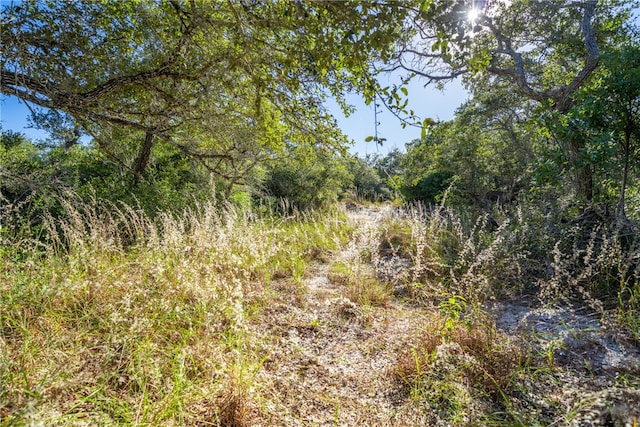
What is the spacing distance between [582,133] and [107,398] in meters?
5.30

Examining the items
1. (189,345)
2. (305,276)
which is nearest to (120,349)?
(189,345)

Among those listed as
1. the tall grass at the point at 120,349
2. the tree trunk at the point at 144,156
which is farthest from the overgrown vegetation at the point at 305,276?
the tree trunk at the point at 144,156

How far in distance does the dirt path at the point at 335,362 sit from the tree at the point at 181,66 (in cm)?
187

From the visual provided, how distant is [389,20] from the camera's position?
156 centimetres

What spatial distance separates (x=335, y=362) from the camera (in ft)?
6.93

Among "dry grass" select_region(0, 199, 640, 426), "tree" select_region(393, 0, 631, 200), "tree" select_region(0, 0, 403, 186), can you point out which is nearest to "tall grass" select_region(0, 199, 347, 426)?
"dry grass" select_region(0, 199, 640, 426)

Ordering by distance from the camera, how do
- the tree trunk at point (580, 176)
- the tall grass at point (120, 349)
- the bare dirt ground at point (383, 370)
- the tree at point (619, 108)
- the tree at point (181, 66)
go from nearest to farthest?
the tall grass at point (120, 349), the bare dirt ground at point (383, 370), the tree at point (181, 66), the tree at point (619, 108), the tree trunk at point (580, 176)

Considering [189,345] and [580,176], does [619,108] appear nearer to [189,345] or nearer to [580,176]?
[580,176]

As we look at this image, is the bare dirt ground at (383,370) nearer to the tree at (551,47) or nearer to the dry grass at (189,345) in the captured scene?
the dry grass at (189,345)

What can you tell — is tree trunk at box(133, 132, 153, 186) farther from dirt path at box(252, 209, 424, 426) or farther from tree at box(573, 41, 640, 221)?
tree at box(573, 41, 640, 221)

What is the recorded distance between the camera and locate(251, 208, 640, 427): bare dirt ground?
5.02 ft

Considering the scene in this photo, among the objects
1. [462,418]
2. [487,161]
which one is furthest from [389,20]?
[487,161]

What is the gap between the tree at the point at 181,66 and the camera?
2.40 meters

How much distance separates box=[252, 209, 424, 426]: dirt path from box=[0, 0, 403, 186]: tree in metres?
1.87
